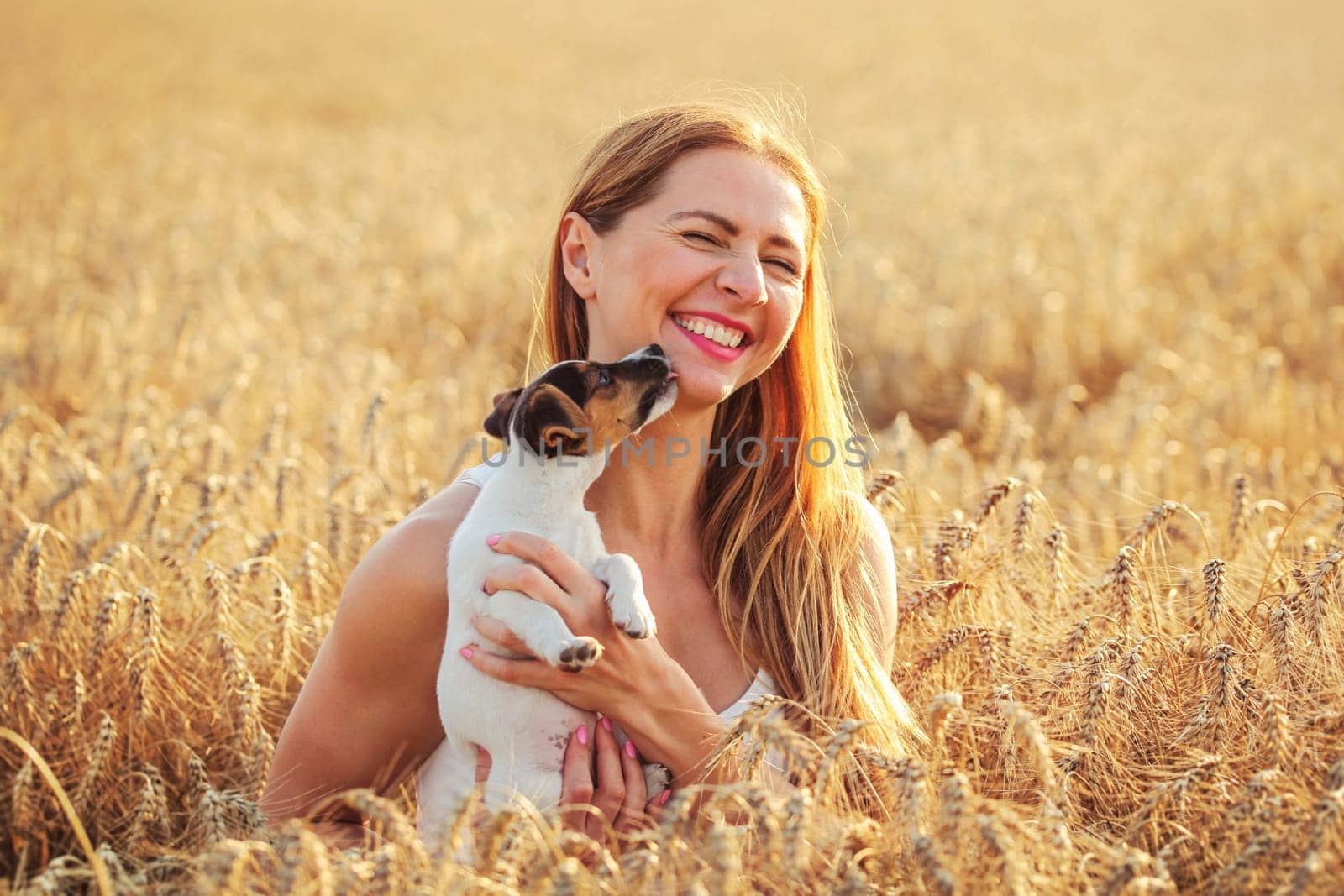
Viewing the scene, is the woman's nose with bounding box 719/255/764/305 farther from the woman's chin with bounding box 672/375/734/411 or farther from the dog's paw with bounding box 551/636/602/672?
the dog's paw with bounding box 551/636/602/672

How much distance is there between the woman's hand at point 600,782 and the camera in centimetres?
278

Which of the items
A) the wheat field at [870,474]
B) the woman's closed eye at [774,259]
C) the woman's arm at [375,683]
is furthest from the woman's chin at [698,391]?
the wheat field at [870,474]

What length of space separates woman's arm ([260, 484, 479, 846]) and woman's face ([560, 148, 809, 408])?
0.66 meters

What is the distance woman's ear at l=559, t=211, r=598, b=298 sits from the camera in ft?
11.0

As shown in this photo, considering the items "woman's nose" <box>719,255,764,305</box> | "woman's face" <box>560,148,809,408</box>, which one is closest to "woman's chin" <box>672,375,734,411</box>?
"woman's face" <box>560,148,809,408</box>

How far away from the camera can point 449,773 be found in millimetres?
2971

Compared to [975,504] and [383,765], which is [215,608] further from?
Answer: [975,504]

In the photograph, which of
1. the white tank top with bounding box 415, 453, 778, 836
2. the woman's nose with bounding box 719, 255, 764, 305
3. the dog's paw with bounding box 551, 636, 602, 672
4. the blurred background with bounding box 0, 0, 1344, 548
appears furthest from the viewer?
the blurred background with bounding box 0, 0, 1344, 548

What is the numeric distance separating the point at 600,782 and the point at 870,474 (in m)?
2.37

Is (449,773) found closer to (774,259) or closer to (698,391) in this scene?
(698,391)

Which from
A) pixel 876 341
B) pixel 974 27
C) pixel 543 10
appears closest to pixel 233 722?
pixel 876 341

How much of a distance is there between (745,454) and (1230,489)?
2.57m

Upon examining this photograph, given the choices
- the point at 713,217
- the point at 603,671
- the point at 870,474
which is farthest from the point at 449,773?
the point at 870,474

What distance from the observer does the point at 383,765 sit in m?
3.18
